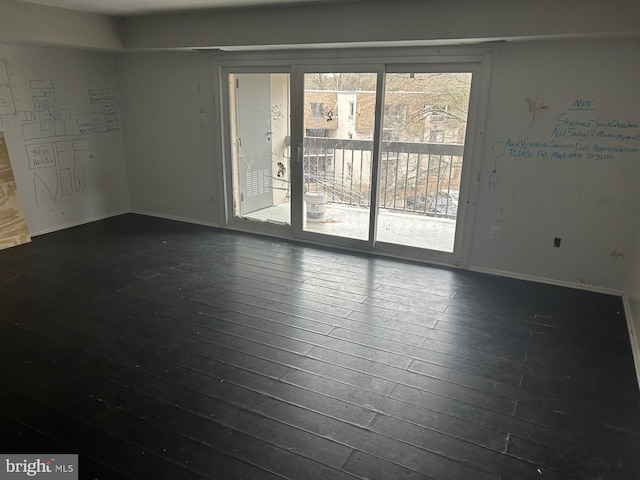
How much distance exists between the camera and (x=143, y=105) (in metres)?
5.68

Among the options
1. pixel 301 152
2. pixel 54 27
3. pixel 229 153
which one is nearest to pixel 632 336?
pixel 301 152

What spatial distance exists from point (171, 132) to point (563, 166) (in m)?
4.27

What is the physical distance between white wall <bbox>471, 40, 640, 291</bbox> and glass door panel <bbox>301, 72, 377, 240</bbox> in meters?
1.15

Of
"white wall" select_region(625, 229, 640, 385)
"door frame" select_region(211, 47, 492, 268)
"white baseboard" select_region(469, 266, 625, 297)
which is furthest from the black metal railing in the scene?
"white wall" select_region(625, 229, 640, 385)

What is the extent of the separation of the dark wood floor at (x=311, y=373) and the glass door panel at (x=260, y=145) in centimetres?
127

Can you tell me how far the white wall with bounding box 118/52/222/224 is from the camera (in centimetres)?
530

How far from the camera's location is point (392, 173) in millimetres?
4566

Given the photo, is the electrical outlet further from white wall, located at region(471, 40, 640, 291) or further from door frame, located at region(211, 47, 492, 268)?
white wall, located at region(471, 40, 640, 291)

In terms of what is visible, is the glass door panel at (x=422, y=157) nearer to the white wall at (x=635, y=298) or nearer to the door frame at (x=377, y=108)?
the door frame at (x=377, y=108)

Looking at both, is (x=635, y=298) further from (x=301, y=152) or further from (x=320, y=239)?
(x=301, y=152)

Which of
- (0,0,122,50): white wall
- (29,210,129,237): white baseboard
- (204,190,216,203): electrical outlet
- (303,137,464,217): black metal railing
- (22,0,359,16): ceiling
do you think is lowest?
(29,210,129,237): white baseboard

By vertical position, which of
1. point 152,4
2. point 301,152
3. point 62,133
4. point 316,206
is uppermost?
point 152,4

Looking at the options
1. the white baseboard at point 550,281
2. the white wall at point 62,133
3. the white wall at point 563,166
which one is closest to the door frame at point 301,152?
the white wall at point 563,166

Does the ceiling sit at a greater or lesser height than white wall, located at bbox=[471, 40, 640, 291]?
greater
